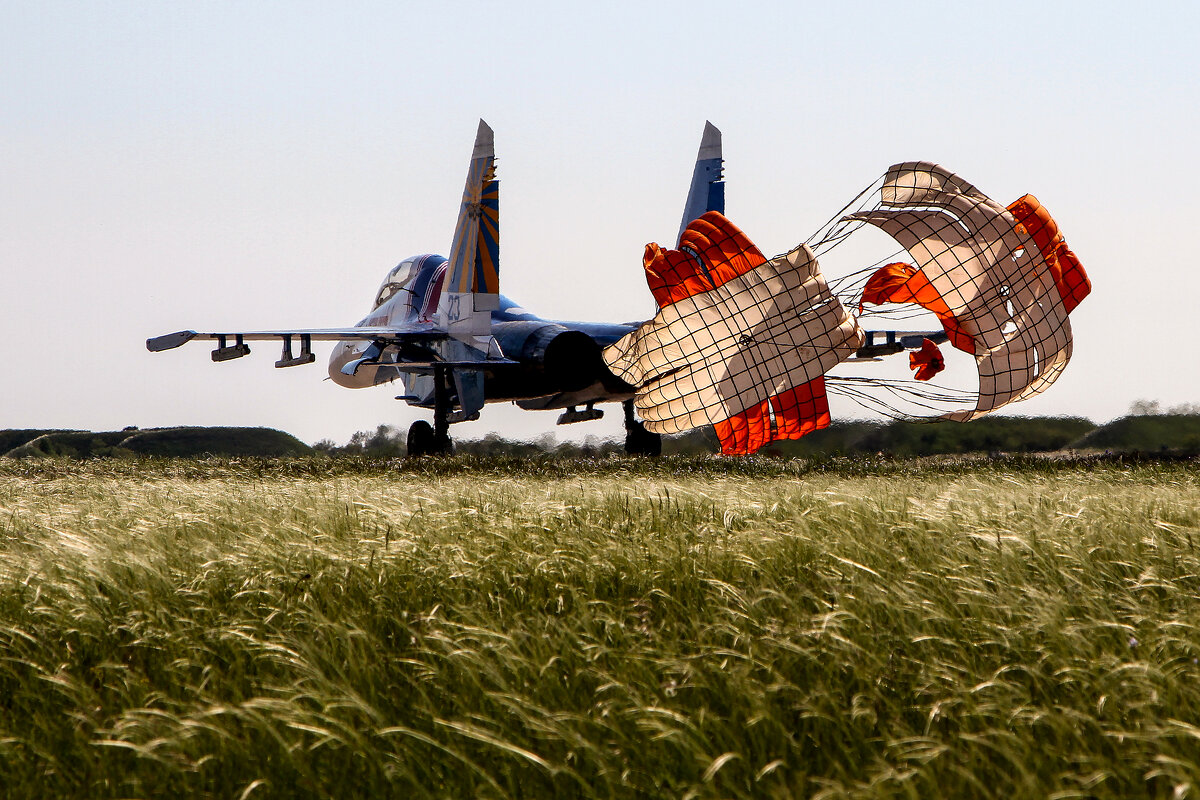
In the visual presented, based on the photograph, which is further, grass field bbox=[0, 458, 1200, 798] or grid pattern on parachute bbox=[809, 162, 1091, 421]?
grid pattern on parachute bbox=[809, 162, 1091, 421]

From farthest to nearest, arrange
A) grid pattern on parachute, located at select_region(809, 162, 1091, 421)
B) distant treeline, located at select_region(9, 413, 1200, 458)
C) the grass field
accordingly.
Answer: distant treeline, located at select_region(9, 413, 1200, 458), grid pattern on parachute, located at select_region(809, 162, 1091, 421), the grass field

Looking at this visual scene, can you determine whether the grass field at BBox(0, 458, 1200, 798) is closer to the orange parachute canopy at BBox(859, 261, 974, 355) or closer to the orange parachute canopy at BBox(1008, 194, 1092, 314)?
the orange parachute canopy at BBox(859, 261, 974, 355)

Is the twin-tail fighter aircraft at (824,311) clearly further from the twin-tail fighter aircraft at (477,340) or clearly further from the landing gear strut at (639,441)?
the landing gear strut at (639,441)

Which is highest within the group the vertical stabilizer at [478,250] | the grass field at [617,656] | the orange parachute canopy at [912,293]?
the vertical stabilizer at [478,250]

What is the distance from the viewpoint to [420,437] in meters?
23.8

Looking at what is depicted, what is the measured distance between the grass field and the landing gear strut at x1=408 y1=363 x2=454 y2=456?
14.3 metres

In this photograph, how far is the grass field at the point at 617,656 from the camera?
139 inches

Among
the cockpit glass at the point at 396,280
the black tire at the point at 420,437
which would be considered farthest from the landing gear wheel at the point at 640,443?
the cockpit glass at the point at 396,280

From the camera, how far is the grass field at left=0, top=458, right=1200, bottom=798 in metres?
3.54

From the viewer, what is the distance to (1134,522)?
7000 millimetres

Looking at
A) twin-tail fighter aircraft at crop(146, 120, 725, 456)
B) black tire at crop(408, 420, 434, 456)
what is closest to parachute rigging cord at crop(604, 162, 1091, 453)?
twin-tail fighter aircraft at crop(146, 120, 725, 456)

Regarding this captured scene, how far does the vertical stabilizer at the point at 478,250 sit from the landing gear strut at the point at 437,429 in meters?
1.04

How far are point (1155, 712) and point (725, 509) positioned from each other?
4.74m

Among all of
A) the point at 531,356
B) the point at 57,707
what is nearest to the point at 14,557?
the point at 57,707
